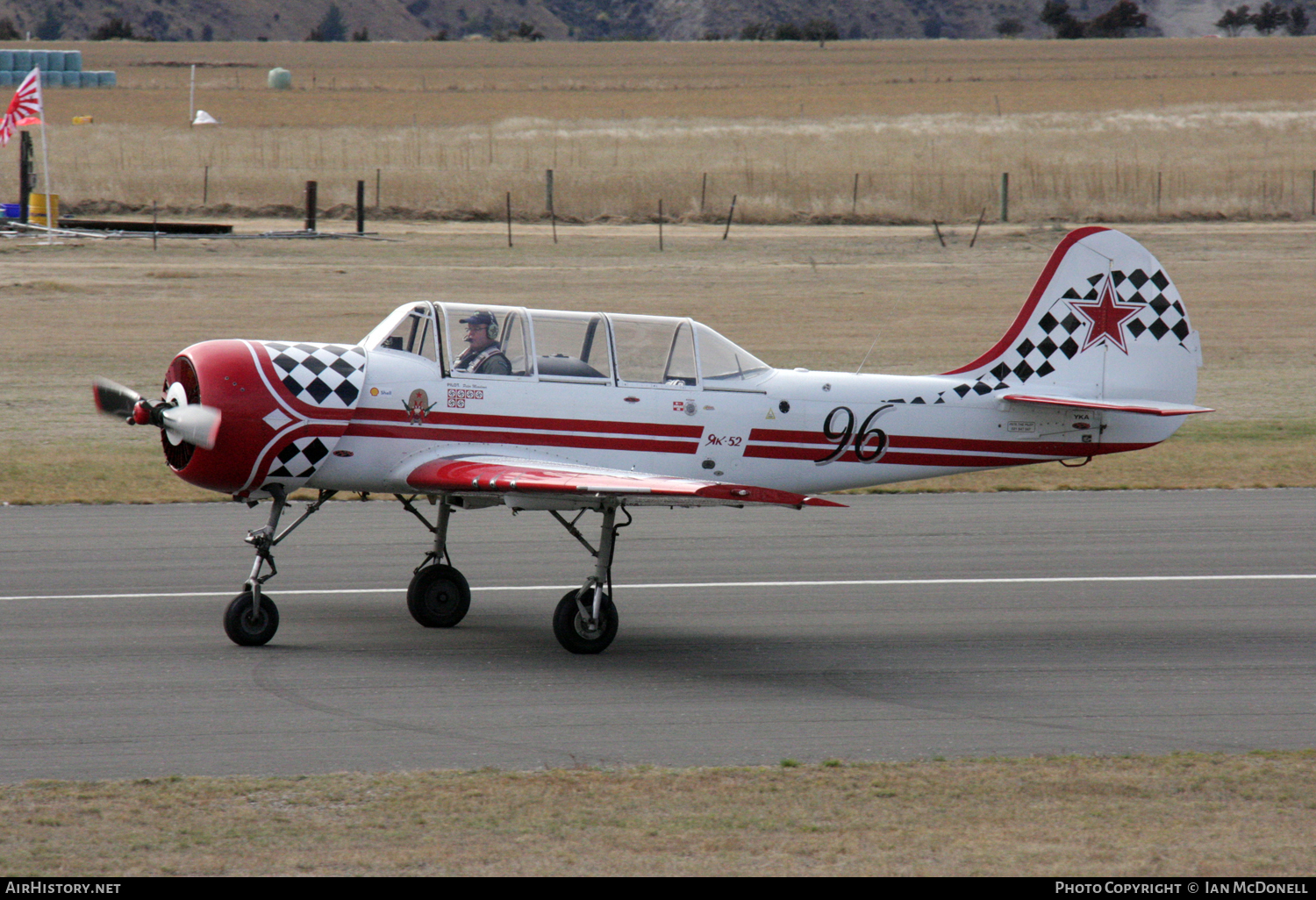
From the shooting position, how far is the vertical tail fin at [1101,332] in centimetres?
1237

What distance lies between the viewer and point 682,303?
34156mm

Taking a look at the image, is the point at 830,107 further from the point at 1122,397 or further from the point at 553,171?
the point at 1122,397

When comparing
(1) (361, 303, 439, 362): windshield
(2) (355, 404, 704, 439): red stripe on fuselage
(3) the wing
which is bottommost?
(3) the wing

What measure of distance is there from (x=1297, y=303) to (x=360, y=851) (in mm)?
33738

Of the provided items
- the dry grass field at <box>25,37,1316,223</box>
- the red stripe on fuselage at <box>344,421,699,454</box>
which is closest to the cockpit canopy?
the red stripe on fuselage at <box>344,421,699,454</box>

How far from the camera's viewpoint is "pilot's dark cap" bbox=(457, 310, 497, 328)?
11.0 meters

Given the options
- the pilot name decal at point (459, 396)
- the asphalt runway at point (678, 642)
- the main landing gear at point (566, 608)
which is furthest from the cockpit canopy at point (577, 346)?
the asphalt runway at point (678, 642)

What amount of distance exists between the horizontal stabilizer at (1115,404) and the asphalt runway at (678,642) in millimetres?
1738

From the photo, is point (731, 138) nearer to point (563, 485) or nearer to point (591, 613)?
point (591, 613)

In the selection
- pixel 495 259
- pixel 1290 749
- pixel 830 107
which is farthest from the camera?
pixel 830 107

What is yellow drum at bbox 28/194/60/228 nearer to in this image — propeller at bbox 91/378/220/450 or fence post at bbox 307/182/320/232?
fence post at bbox 307/182/320/232

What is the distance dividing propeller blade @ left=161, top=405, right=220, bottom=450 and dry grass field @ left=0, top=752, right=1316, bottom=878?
3080 mm

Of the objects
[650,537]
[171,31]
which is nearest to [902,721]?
[650,537]

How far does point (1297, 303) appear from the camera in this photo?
3512 cm
